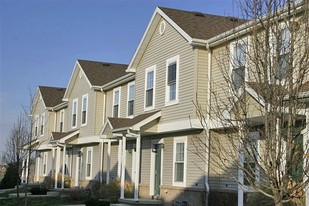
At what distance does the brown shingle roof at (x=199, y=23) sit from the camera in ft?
60.7

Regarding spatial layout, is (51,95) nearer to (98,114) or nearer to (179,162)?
(98,114)

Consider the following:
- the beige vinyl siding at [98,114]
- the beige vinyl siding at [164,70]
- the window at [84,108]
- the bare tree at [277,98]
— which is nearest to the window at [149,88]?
the beige vinyl siding at [164,70]

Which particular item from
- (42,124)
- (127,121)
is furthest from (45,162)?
(127,121)

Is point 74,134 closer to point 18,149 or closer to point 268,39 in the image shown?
point 18,149

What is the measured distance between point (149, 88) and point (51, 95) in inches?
934

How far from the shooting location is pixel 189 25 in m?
19.3

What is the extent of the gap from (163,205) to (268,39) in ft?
47.1

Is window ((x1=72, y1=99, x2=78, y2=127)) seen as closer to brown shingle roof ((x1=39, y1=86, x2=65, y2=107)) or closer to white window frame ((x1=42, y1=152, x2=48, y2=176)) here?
brown shingle roof ((x1=39, y1=86, x2=65, y2=107))

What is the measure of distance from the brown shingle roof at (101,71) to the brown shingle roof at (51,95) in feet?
31.0

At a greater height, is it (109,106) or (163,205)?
(109,106)

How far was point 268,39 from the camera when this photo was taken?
22.9ft

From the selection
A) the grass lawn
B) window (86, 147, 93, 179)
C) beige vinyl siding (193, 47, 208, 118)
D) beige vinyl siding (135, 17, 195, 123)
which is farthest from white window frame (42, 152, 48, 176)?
beige vinyl siding (193, 47, 208, 118)

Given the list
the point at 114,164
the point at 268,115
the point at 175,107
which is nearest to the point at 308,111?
the point at 268,115

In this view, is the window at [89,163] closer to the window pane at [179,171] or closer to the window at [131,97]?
the window at [131,97]
